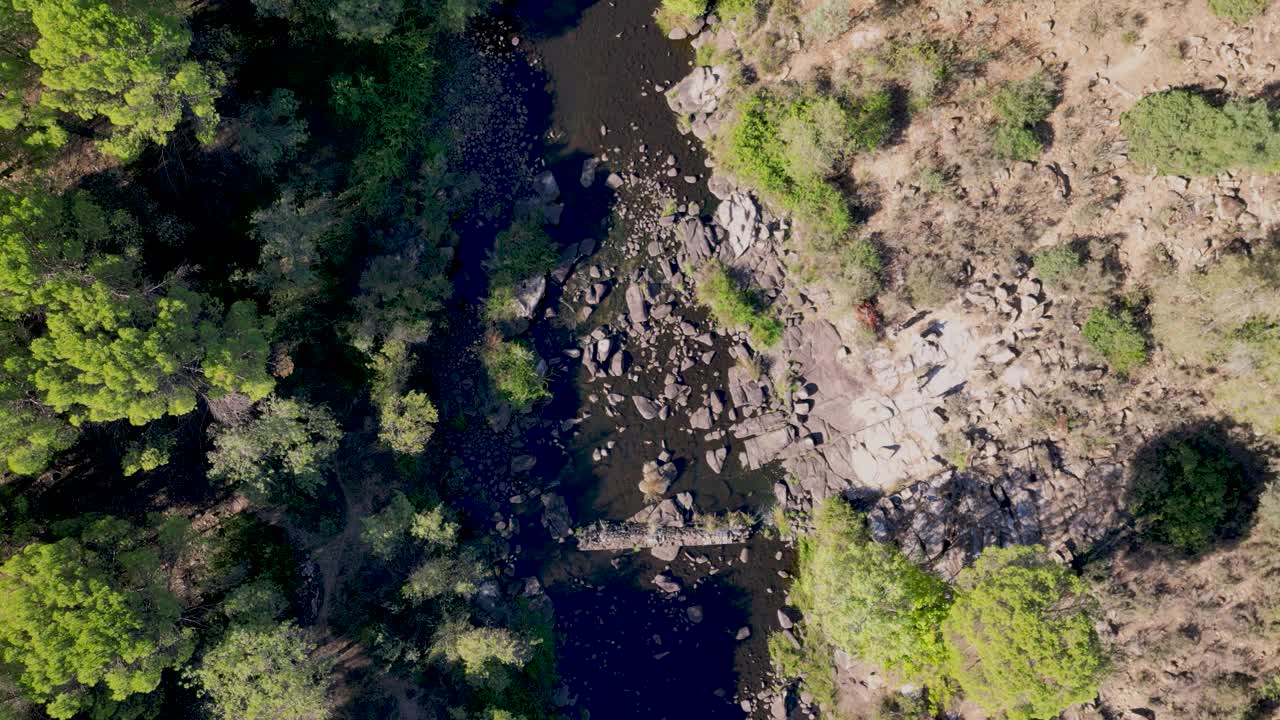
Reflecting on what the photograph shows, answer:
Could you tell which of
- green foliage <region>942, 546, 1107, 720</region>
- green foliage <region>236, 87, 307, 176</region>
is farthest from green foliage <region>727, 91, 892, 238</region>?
green foliage <region>236, 87, 307, 176</region>

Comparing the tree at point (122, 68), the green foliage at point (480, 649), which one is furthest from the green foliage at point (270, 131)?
the green foliage at point (480, 649)

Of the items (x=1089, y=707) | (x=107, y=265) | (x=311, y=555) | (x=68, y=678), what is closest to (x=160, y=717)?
(x=68, y=678)

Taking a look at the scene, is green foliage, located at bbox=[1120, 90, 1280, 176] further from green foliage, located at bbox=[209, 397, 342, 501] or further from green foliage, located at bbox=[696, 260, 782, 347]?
green foliage, located at bbox=[209, 397, 342, 501]

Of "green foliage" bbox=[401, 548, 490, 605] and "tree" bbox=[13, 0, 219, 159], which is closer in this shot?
"tree" bbox=[13, 0, 219, 159]

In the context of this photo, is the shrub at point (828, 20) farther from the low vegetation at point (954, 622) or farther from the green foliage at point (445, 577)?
the green foliage at point (445, 577)

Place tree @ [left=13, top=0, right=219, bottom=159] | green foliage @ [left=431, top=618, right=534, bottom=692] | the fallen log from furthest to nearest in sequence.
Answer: the fallen log → green foliage @ [left=431, top=618, right=534, bottom=692] → tree @ [left=13, top=0, right=219, bottom=159]

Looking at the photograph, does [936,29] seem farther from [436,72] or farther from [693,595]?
[693,595]

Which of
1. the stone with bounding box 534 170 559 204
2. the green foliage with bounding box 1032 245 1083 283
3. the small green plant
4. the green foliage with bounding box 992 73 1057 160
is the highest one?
the small green plant
